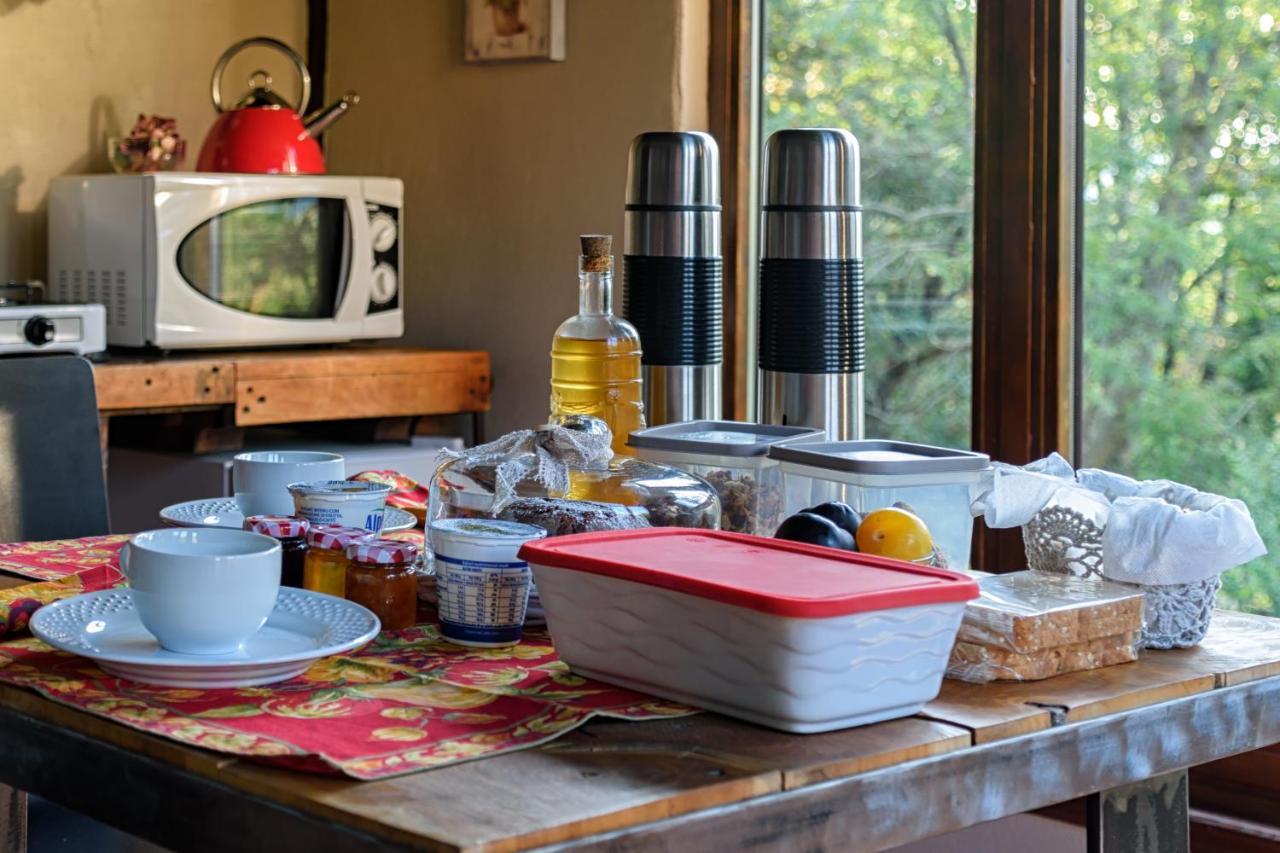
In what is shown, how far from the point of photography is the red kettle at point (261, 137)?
2.67 metres

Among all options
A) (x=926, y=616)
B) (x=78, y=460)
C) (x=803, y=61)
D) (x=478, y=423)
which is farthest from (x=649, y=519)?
(x=478, y=423)

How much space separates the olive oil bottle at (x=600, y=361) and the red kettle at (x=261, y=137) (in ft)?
4.79

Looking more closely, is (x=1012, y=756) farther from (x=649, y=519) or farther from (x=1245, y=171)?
(x=1245, y=171)

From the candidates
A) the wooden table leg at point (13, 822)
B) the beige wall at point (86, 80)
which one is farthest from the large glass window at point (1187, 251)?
the beige wall at point (86, 80)

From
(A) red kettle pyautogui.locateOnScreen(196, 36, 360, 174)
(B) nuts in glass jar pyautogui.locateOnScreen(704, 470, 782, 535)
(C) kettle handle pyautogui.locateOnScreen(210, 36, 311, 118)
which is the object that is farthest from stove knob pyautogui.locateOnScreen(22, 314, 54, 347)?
(B) nuts in glass jar pyautogui.locateOnScreen(704, 470, 782, 535)

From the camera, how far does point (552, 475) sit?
1.15 meters

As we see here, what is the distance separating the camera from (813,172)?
1.39m

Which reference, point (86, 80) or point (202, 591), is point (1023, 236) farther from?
point (86, 80)

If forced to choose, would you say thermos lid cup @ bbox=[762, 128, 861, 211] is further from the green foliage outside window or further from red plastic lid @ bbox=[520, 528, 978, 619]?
the green foliage outside window

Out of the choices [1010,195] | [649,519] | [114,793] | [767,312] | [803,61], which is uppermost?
[803,61]

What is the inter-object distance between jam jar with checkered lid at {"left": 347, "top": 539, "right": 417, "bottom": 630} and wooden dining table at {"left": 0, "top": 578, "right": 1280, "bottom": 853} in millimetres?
247

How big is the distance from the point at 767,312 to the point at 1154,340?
909mm

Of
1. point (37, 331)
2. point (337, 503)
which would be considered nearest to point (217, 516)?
point (337, 503)

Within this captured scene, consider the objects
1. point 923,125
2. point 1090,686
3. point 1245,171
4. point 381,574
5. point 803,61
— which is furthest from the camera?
point 803,61
